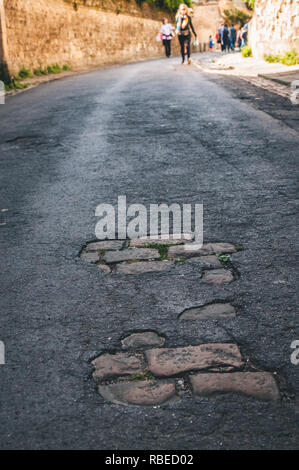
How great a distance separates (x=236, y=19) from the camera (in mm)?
53375

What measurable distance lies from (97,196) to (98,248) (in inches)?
45.5

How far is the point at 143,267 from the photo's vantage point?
124 inches

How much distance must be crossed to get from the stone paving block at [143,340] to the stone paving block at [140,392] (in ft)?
0.85

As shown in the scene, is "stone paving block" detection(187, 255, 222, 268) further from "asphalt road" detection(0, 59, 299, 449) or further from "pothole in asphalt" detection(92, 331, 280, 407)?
"pothole in asphalt" detection(92, 331, 280, 407)

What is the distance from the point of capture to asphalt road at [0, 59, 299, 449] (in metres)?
1.84

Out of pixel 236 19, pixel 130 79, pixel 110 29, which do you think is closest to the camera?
pixel 130 79

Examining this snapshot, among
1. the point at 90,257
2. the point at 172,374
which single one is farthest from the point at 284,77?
the point at 172,374

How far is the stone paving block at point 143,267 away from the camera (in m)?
3.11

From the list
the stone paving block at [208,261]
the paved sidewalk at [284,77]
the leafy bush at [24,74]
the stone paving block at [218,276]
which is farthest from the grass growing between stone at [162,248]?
the leafy bush at [24,74]

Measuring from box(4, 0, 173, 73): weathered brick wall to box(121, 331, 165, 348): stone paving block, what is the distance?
14.8 metres

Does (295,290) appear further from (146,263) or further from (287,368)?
(146,263)

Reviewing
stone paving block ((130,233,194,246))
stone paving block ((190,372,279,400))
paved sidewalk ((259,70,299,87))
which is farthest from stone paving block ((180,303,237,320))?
paved sidewalk ((259,70,299,87))

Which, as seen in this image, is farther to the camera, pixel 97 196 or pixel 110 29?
pixel 110 29
